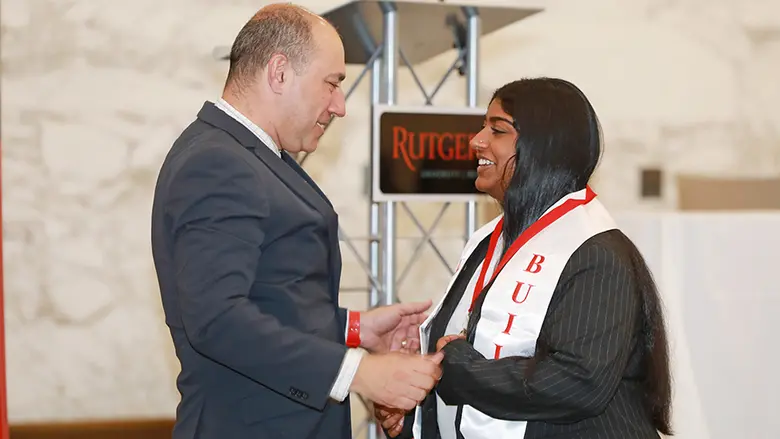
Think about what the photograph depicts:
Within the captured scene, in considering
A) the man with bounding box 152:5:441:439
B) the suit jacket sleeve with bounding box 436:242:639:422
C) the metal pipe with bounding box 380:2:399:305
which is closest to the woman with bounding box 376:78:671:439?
the suit jacket sleeve with bounding box 436:242:639:422

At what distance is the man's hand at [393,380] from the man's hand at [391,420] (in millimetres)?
438

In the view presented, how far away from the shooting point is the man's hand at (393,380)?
201cm

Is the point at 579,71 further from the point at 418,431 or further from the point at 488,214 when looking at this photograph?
the point at 418,431

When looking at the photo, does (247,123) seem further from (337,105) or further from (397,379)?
(397,379)

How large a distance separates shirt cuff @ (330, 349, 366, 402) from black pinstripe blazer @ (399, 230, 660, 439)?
25cm

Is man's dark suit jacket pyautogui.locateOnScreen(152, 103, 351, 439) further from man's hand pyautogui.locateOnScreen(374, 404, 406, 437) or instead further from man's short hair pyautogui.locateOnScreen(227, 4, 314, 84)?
man's hand pyautogui.locateOnScreen(374, 404, 406, 437)

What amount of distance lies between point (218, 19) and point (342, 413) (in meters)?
3.44

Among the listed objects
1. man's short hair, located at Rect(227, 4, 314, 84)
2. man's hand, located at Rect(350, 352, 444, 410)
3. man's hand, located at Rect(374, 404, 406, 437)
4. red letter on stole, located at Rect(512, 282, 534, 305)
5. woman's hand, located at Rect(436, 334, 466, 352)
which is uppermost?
man's short hair, located at Rect(227, 4, 314, 84)

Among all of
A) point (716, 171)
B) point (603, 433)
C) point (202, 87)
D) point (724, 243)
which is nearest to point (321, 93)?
point (603, 433)

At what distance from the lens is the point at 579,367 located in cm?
199

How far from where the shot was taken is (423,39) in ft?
12.2

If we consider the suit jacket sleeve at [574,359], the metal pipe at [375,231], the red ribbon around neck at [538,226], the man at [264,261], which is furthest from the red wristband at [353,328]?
the metal pipe at [375,231]

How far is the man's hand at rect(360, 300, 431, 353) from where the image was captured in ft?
8.39

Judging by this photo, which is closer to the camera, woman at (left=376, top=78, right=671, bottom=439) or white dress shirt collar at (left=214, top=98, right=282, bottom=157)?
woman at (left=376, top=78, right=671, bottom=439)
